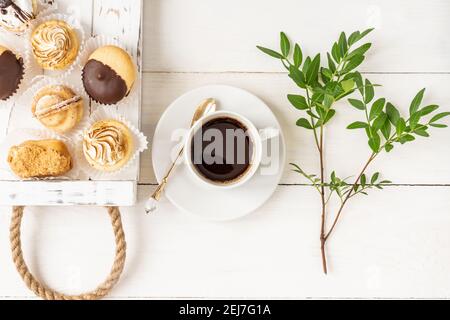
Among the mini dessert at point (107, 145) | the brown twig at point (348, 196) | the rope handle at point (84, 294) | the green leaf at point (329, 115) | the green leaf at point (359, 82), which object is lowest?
the rope handle at point (84, 294)

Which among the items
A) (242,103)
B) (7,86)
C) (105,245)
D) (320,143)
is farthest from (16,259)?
(320,143)

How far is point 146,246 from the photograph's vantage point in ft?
3.43

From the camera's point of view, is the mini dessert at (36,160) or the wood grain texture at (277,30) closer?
the mini dessert at (36,160)

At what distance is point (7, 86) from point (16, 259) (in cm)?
35

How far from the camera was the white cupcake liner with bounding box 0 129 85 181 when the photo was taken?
0.98 meters

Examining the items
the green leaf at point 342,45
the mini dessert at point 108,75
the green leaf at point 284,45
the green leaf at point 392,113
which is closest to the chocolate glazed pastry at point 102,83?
the mini dessert at point 108,75

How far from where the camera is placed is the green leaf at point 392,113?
1.00 m

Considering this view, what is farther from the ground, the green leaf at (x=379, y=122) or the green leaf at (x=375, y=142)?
the green leaf at (x=379, y=122)

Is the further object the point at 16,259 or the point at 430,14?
the point at 430,14

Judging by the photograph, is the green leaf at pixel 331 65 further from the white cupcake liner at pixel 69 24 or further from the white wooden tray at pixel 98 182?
the white cupcake liner at pixel 69 24

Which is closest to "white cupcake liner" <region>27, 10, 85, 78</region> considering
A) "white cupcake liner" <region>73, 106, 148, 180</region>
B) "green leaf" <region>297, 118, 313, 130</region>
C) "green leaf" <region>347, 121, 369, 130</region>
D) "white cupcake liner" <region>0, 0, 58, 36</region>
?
"white cupcake liner" <region>0, 0, 58, 36</region>

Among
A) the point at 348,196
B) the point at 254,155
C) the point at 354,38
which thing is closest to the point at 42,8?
the point at 254,155

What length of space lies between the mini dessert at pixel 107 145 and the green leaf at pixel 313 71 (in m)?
0.38
